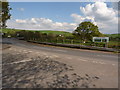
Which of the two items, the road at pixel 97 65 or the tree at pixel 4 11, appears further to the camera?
the tree at pixel 4 11

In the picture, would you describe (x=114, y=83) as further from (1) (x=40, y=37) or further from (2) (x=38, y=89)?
(1) (x=40, y=37)

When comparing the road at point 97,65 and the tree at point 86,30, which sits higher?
the tree at point 86,30

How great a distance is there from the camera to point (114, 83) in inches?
198

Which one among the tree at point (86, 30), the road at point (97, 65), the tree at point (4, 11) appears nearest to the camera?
the road at point (97, 65)

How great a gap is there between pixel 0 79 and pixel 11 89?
138cm

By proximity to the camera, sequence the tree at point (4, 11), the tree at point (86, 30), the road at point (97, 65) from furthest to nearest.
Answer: the tree at point (86, 30) < the tree at point (4, 11) < the road at point (97, 65)

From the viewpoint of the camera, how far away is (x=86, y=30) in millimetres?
41812

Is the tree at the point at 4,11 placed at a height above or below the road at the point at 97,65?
above

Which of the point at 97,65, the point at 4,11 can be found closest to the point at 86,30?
the point at 4,11

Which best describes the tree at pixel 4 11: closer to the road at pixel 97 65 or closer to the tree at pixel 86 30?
the road at pixel 97 65

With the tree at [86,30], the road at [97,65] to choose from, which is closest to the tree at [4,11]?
the road at [97,65]

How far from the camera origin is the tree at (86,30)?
135 feet

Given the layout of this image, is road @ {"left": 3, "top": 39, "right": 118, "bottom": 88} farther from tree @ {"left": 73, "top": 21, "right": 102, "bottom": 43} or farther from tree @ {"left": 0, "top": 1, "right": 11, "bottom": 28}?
tree @ {"left": 73, "top": 21, "right": 102, "bottom": 43}

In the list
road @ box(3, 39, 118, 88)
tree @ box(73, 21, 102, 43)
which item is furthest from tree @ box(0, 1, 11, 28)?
tree @ box(73, 21, 102, 43)
